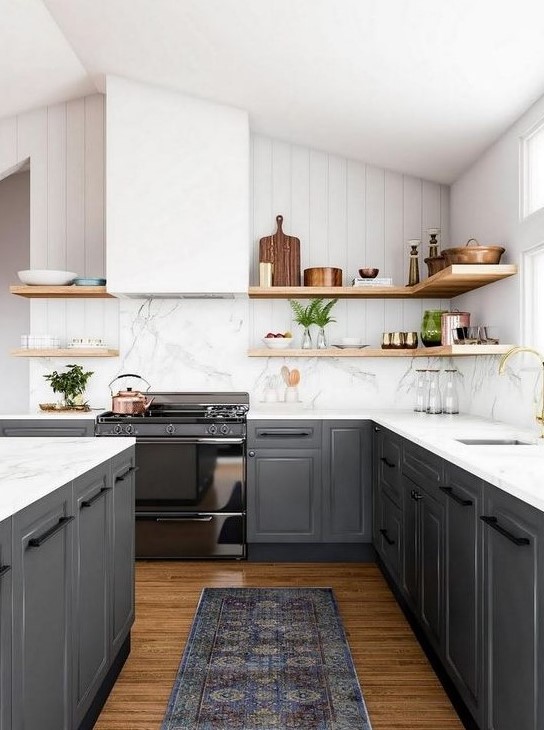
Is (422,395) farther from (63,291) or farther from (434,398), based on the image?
(63,291)

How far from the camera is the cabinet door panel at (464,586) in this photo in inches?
71.2

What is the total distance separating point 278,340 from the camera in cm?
421

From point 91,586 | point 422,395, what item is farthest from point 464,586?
point 422,395

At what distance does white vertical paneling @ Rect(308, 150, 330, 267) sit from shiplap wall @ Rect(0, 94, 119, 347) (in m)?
1.55

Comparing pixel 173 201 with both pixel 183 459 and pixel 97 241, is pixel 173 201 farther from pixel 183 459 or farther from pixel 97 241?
pixel 183 459

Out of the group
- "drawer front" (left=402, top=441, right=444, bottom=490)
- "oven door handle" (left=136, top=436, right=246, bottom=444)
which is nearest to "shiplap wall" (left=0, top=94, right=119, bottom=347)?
"oven door handle" (left=136, top=436, right=246, bottom=444)

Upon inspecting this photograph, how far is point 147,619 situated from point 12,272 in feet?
13.2

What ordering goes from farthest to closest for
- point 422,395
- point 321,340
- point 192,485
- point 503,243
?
point 321,340 → point 422,395 → point 192,485 → point 503,243

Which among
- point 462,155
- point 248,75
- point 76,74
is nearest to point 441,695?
point 462,155

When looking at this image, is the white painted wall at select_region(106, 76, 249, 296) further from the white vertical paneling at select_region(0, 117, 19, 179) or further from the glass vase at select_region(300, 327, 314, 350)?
the white vertical paneling at select_region(0, 117, 19, 179)

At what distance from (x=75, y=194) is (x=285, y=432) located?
2.41 metres

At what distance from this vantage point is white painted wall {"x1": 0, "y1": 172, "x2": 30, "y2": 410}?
219 inches

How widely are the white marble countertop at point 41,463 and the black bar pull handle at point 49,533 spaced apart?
0.33 feet

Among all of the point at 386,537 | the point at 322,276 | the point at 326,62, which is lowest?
the point at 386,537
